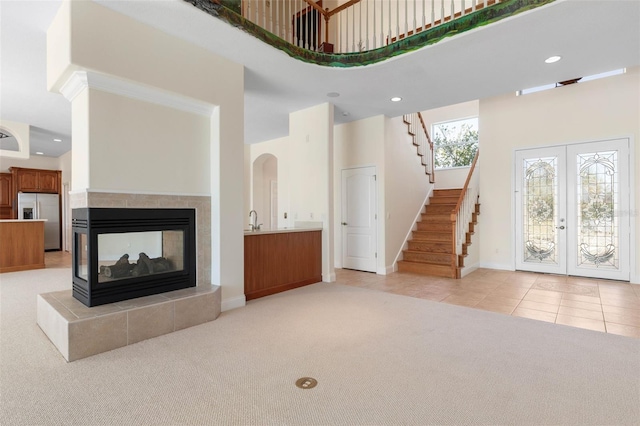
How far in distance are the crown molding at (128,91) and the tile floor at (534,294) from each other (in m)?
3.48

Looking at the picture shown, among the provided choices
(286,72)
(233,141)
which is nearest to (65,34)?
(233,141)

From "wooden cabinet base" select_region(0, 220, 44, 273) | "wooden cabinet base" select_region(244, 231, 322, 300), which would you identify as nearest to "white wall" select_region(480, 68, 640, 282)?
"wooden cabinet base" select_region(244, 231, 322, 300)

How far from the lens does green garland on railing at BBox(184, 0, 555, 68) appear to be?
9.98 ft

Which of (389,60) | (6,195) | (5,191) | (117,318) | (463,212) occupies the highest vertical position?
(389,60)

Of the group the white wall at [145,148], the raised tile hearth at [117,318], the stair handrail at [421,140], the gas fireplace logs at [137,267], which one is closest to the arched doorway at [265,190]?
the stair handrail at [421,140]

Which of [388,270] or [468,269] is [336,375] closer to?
[388,270]

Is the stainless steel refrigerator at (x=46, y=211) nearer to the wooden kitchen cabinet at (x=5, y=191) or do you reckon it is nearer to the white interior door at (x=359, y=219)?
the wooden kitchen cabinet at (x=5, y=191)

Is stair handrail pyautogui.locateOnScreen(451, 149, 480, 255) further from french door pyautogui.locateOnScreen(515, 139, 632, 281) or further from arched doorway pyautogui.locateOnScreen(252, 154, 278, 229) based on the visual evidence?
arched doorway pyautogui.locateOnScreen(252, 154, 278, 229)

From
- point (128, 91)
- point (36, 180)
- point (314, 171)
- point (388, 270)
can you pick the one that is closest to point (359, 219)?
point (388, 270)

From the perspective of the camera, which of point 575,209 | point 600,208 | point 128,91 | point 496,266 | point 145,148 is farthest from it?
point 496,266

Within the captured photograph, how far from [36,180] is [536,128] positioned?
1281cm

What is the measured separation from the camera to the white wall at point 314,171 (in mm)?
5387

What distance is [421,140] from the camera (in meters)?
7.61

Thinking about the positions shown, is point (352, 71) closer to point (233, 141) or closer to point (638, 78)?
point (233, 141)
